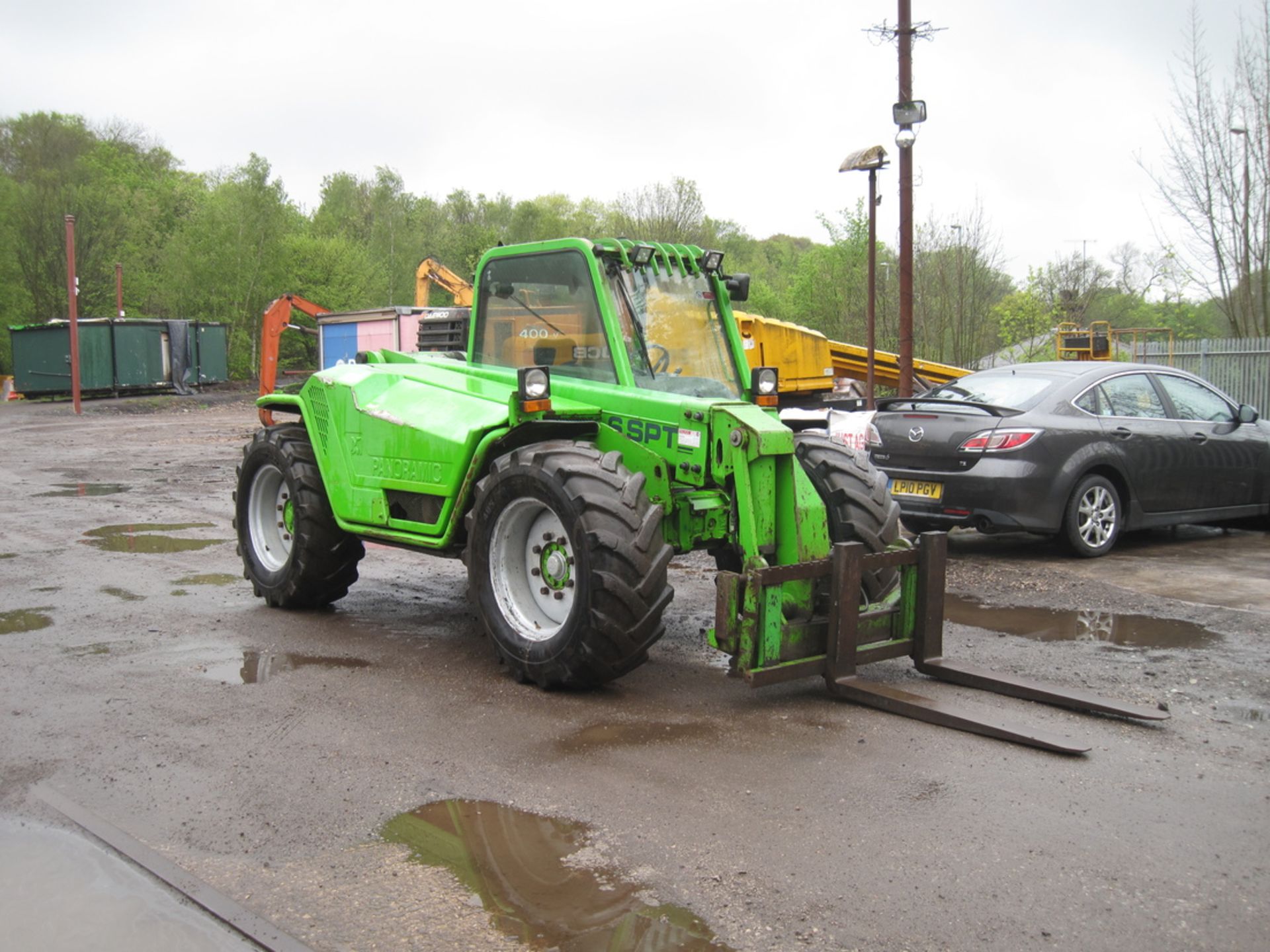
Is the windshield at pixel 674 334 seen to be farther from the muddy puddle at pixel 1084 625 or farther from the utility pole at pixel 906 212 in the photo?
the utility pole at pixel 906 212

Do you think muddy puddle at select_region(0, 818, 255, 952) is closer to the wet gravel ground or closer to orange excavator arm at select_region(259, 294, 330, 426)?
the wet gravel ground

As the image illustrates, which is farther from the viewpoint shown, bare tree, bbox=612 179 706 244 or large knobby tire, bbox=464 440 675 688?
bare tree, bbox=612 179 706 244

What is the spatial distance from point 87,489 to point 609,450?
11.2 meters

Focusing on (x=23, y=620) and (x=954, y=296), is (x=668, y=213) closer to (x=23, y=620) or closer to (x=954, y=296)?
(x=954, y=296)

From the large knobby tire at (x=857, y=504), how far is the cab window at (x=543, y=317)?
50.8 inches

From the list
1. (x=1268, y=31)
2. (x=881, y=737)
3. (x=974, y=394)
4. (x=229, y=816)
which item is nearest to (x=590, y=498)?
(x=881, y=737)

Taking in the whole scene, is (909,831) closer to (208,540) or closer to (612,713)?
(612,713)

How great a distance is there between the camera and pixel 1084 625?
7395 mm

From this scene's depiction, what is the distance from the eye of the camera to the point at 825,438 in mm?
6781

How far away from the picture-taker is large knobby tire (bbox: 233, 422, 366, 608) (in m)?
7.63

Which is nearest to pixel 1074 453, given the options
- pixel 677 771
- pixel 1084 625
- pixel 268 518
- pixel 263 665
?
pixel 1084 625

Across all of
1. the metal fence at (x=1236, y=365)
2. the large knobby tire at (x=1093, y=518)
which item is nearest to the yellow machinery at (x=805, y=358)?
the metal fence at (x=1236, y=365)

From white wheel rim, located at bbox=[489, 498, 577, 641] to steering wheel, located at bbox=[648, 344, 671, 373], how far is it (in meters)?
1.15

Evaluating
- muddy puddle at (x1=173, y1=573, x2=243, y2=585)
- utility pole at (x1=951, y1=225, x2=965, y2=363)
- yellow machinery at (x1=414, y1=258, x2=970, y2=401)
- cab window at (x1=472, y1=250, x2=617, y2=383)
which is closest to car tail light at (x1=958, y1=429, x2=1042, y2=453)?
cab window at (x1=472, y1=250, x2=617, y2=383)
